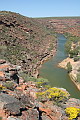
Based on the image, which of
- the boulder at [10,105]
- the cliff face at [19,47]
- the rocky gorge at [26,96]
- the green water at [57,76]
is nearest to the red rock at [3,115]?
the rocky gorge at [26,96]

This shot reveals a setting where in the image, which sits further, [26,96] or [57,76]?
[57,76]

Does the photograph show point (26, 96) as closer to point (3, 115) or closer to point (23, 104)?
point (23, 104)

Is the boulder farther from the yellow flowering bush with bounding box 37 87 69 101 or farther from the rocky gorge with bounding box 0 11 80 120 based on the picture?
the yellow flowering bush with bounding box 37 87 69 101

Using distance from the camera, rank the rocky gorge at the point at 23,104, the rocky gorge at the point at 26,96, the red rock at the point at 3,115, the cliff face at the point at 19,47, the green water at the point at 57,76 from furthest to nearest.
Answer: the cliff face at the point at 19,47
the green water at the point at 57,76
the rocky gorge at the point at 26,96
the rocky gorge at the point at 23,104
the red rock at the point at 3,115

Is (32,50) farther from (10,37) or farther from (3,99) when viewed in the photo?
(3,99)

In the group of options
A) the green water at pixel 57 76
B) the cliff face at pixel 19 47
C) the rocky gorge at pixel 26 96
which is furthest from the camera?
the cliff face at pixel 19 47

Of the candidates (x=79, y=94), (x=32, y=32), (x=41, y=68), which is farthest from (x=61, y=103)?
(x=32, y=32)

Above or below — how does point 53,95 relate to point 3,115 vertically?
below

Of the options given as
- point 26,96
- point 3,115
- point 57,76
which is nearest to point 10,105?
point 3,115

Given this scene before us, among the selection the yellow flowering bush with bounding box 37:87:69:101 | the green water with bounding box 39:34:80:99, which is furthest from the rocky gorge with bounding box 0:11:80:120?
the green water with bounding box 39:34:80:99

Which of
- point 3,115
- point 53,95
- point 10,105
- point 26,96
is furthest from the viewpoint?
point 53,95

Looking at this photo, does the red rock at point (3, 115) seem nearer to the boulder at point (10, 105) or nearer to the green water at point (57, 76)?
the boulder at point (10, 105)

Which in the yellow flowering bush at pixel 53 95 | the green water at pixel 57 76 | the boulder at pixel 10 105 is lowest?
the green water at pixel 57 76

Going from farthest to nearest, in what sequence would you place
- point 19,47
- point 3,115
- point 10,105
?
point 19,47, point 10,105, point 3,115
